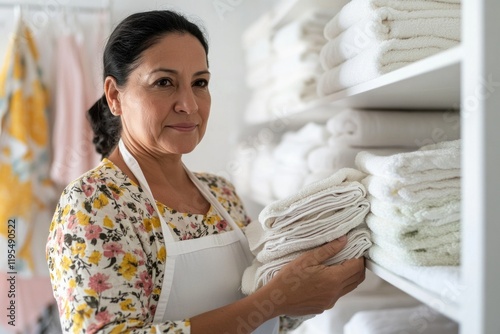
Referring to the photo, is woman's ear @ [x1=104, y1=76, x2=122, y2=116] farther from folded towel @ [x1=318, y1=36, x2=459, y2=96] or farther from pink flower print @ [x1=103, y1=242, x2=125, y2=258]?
folded towel @ [x1=318, y1=36, x2=459, y2=96]

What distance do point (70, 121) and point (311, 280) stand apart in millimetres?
1072

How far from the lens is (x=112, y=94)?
1.00m

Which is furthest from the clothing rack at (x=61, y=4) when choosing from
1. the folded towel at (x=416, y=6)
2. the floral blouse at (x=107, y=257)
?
the folded towel at (x=416, y=6)

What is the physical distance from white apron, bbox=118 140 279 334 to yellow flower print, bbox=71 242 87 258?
6.3 inches

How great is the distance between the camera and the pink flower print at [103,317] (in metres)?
0.75

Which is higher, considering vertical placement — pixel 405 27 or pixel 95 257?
pixel 405 27

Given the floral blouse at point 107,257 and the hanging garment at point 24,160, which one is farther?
the hanging garment at point 24,160

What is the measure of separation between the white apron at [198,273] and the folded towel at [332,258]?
6cm

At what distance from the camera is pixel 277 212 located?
0.85 m

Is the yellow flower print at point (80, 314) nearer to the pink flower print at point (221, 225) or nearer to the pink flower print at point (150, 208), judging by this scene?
the pink flower print at point (150, 208)

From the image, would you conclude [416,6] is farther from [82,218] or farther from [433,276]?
[82,218]

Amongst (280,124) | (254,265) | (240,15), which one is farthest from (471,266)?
(240,15)

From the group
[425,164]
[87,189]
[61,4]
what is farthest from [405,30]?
[61,4]

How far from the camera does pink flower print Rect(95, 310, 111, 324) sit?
748 mm
